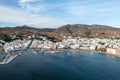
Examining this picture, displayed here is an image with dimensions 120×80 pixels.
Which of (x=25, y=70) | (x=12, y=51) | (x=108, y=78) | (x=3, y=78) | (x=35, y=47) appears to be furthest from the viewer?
(x=35, y=47)

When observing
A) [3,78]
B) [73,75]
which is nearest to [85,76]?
[73,75]

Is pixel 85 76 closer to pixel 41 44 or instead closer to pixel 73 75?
pixel 73 75

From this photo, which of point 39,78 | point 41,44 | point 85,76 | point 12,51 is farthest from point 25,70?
point 41,44

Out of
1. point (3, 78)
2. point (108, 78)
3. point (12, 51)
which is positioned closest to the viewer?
point (3, 78)

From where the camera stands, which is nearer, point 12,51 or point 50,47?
point 12,51

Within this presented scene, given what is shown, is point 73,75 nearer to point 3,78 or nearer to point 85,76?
point 85,76

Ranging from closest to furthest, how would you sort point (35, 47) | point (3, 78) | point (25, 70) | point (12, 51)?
point (3, 78), point (25, 70), point (12, 51), point (35, 47)

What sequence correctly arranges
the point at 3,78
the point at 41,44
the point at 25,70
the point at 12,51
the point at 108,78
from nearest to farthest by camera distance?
1. the point at 3,78
2. the point at 108,78
3. the point at 25,70
4. the point at 12,51
5. the point at 41,44

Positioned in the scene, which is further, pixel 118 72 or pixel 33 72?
pixel 118 72
